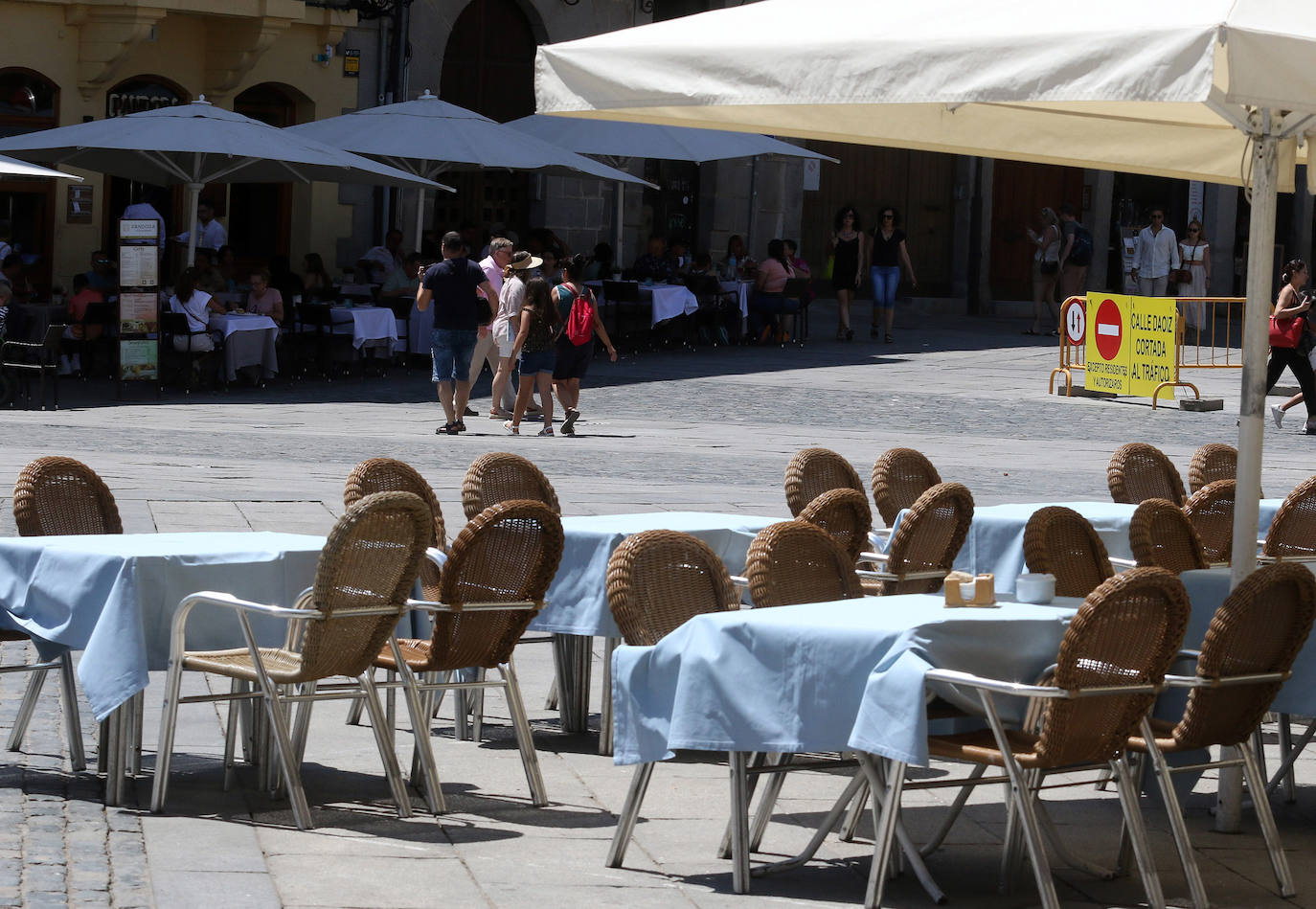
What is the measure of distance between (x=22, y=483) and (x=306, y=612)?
1604 mm

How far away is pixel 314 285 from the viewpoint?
72.1 feet

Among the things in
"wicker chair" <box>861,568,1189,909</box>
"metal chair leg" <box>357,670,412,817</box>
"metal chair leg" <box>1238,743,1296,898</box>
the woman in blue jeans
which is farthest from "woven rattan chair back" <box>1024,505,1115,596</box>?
the woman in blue jeans

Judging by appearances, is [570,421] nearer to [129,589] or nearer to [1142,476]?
[1142,476]

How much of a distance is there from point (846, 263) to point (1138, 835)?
21.4m

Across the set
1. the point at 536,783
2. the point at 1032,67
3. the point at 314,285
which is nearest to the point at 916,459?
the point at 536,783

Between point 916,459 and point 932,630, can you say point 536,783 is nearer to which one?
point 932,630

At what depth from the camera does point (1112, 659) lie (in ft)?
16.6

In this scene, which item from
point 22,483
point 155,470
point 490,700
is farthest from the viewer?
point 155,470

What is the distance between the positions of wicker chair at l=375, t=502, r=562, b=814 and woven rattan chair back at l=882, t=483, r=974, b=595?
54.5 inches

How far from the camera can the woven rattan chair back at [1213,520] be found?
311 inches

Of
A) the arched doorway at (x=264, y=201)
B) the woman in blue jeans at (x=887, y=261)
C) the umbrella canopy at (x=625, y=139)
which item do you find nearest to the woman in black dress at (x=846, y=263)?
the woman in blue jeans at (x=887, y=261)

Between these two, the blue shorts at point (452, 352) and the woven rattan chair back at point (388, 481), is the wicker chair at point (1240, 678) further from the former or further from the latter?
the blue shorts at point (452, 352)

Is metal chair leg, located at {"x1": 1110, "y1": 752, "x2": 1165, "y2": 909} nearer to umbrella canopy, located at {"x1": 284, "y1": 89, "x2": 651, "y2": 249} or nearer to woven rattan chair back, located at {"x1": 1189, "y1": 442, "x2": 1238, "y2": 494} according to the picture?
woven rattan chair back, located at {"x1": 1189, "y1": 442, "x2": 1238, "y2": 494}

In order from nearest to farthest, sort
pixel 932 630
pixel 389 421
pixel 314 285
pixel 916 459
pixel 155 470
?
1. pixel 932 630
2. pixel 916 459
3. pixel 155 470
4. pixel 389 421
5. pixel 314 285
